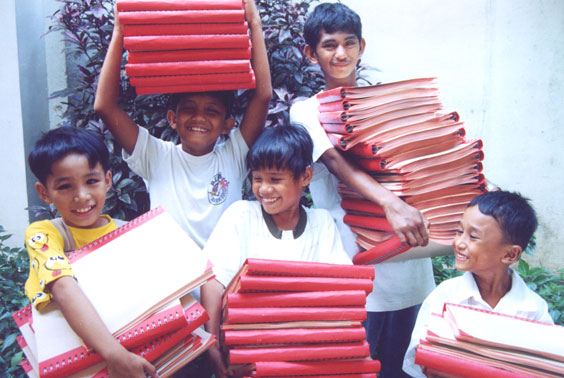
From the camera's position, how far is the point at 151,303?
1.40m

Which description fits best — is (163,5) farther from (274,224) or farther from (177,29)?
(274,224)

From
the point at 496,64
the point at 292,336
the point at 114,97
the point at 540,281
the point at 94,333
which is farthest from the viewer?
the point at 496,64

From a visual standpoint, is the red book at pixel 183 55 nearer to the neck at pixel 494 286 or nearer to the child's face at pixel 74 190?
the child's face at pixel 74 190

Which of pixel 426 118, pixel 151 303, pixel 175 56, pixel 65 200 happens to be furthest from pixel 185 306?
pixel 426 118

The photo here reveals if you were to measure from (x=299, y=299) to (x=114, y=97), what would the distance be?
117cm

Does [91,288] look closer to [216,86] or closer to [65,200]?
[65,200]

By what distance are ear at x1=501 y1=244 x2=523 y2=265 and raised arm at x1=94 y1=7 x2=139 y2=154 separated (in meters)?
1.62

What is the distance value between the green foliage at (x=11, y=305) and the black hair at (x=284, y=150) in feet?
5.25

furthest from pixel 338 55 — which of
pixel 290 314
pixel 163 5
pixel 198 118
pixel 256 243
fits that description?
pixel 290 314

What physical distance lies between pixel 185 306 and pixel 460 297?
1074 millimetres

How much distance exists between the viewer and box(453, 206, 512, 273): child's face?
1646 mm

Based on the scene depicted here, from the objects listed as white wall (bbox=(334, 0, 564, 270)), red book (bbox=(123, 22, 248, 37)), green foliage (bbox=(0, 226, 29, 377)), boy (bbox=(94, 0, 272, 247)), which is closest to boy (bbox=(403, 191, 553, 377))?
boy (bbox=(94, 0, 272, 247))

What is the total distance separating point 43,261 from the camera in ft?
4.74

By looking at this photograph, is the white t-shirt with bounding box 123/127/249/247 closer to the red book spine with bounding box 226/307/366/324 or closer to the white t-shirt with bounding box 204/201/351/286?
the white t-shirt with bounding box 204/201/351/286
